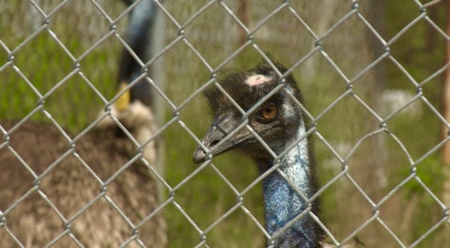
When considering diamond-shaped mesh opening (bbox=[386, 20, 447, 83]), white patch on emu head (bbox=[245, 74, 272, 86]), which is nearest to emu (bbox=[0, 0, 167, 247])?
white patch on emu head (bbox=[245, 74, 272, 86])

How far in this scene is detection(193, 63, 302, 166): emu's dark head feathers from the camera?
334 cm

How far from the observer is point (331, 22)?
6629 millimetres

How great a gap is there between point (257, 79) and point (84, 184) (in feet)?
6.24

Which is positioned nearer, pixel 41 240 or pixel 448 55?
pixel 41 240

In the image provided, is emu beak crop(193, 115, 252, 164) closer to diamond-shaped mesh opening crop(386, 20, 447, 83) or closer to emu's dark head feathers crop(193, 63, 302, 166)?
emu's dark head feathers crop(193, 63, 302, 166)

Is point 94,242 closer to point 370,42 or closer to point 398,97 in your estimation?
point 370,42

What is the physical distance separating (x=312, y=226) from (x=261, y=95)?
49 centimetres

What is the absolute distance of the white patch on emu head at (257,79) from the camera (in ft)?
11.2

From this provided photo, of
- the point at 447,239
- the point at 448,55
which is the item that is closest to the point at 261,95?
the point at 447,239

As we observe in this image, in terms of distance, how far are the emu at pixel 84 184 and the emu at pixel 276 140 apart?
1019mm

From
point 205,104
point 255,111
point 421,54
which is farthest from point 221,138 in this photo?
point 421,54

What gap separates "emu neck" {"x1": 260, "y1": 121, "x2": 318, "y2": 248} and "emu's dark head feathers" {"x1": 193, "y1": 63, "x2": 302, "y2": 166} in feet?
0.41

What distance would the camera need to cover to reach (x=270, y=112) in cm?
352

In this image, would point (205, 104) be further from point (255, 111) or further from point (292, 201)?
point (292, 201)
